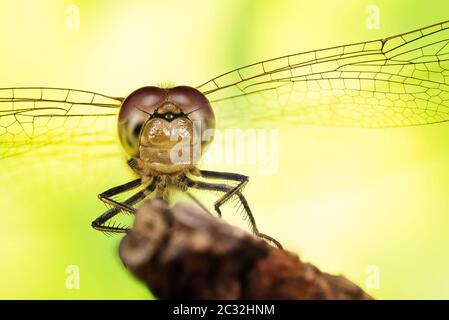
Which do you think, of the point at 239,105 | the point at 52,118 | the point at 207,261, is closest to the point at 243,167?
the point at 239,105

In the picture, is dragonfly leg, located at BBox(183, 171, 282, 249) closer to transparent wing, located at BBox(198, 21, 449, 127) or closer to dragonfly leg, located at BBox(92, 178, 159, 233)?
dragonfly leg, located at BBox(92, 178, 159, 233)

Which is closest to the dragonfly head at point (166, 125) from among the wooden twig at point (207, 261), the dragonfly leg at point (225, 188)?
the dragonfly leg at point (225, 188)

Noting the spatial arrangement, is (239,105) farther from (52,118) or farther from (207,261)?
(207,261)

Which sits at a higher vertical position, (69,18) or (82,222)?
(69,18)

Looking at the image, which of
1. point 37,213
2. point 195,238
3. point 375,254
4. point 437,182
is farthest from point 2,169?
point 437,182

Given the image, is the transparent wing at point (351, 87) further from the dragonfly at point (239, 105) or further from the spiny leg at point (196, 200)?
the spiny leg at point (196, 200)

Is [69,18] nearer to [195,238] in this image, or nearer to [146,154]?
[146,154]
